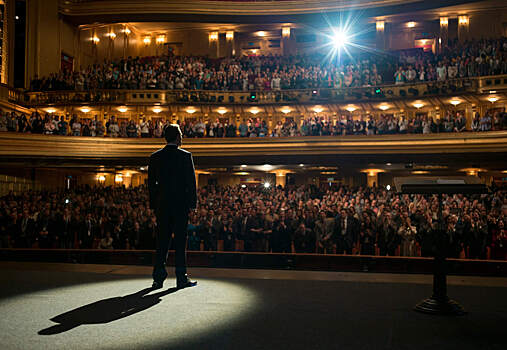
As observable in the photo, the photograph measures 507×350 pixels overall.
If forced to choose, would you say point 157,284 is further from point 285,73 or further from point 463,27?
point 463,27

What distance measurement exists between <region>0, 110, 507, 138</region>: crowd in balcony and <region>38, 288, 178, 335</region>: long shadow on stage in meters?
18.0

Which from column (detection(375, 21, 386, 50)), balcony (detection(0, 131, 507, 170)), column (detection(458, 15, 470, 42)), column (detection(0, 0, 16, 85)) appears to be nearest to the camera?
balcony (detection(0, 131, 507, 170))

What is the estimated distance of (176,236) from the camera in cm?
465

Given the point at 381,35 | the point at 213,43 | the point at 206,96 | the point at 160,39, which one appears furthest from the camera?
the point at 160,39

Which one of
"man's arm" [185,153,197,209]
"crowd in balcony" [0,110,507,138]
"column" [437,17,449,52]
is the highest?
"column" [437,17,449,52]

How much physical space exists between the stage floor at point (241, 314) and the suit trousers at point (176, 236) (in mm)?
264

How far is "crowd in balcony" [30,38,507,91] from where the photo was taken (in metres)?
21.8

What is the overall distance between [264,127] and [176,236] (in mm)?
17776

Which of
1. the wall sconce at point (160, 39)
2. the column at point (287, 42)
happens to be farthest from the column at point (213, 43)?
the column at point (287, 42)

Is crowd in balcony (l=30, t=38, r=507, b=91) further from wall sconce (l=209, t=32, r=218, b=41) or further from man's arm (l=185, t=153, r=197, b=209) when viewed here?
man's arm (l=185, t=153, r=197, b=209)

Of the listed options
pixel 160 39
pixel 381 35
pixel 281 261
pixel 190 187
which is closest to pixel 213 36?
pixel 160 39

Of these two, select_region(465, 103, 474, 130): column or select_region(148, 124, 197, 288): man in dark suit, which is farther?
select_region(465, 103, 474, 130): column

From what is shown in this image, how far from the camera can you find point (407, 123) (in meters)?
20.8

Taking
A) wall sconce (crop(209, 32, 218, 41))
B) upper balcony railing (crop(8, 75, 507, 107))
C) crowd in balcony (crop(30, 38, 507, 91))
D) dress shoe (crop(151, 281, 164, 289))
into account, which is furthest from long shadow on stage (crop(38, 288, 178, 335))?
wall sconce (crop(209, 32, 218, 41))
